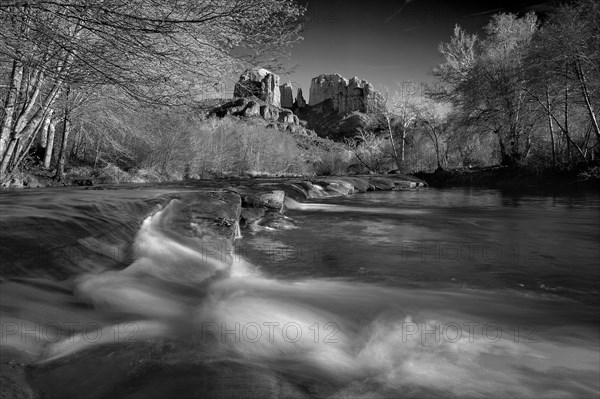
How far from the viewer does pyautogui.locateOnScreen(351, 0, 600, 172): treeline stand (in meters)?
15.0

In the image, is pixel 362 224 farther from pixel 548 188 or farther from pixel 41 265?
pixel 548 188

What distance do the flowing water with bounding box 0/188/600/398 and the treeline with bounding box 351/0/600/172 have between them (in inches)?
554

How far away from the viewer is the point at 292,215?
9.86 metres

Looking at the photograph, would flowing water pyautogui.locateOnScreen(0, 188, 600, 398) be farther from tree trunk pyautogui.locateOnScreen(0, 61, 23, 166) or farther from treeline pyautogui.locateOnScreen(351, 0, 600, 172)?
treeline pyautogui.locateOnScreen(351, 0, 600, 172)

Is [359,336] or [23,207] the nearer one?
[359,336]

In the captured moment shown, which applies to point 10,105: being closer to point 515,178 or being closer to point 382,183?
point 382,183

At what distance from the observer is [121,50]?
13.5ft

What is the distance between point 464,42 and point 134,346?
95.7 ft

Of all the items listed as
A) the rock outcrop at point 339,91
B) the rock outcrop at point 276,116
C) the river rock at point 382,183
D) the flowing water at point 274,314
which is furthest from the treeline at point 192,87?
the rock outcrop at point 339,91

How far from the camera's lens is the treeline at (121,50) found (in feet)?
12.3

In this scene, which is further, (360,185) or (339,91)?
(339,91)

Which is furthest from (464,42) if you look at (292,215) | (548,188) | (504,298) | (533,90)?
(504,298)

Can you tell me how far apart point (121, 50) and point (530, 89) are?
2086 centimetres

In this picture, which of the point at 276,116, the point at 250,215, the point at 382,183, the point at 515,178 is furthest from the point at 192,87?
the point at 276,116
